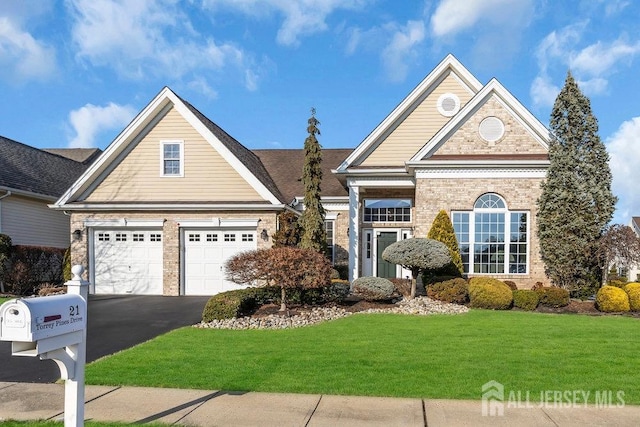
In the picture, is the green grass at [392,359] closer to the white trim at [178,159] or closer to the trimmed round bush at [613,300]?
the trimmed round bush at [613,300]

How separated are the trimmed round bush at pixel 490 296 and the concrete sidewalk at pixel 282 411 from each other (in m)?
7.89

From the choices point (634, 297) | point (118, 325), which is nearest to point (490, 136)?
point (634, 297)

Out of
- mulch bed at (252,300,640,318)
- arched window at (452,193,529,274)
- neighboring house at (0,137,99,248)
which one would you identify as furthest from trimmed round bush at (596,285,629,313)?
neighboring house at (0,137,99,248)

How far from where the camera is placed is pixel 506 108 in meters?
16.1

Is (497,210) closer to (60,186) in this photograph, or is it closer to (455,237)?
(455,237)

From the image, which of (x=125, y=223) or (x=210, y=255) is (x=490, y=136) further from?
(x=125, y=223)

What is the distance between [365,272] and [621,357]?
469 inches

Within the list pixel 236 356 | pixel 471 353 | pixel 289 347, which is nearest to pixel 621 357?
pixel 471 353

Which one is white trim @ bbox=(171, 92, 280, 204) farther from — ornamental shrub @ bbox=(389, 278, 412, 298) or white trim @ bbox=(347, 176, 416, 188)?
ornamental shrub @ bbox=(389, 278, 412, 298)

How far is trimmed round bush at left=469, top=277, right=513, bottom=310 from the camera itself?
43.7 ft

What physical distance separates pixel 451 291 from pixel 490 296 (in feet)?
3.49

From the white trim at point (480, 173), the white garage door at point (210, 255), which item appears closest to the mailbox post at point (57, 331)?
the white garage door at point (210, 255)

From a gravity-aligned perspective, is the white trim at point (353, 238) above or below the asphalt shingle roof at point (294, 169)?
below

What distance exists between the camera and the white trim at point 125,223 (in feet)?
56.5
